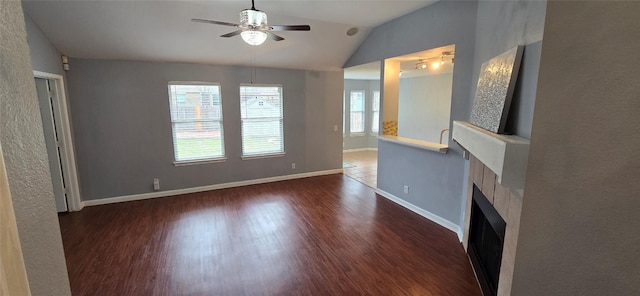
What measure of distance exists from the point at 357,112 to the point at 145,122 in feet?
19.7

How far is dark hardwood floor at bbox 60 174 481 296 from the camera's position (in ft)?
7.98

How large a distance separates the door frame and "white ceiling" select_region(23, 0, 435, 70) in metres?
0.52

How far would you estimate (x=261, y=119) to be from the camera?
537cm

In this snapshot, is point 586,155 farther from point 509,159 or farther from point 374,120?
point 374,120

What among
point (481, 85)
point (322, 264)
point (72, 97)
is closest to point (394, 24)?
point (481, 85)

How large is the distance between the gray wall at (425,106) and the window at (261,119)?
397 cm

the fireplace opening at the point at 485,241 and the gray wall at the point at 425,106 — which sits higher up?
the gray wall at the point at 425,106

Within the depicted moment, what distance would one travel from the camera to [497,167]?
55.1 inches

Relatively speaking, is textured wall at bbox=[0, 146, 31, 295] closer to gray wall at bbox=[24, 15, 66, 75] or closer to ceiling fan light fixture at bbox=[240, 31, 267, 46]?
ceiling fan light fixture at bbox=[240, 31, 267, 46]

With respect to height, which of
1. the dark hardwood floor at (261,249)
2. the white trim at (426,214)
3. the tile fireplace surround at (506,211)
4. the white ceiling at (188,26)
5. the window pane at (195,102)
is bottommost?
the dark hardwood floor at (261,249)

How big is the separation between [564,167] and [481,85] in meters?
1.47

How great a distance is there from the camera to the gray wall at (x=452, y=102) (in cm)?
315

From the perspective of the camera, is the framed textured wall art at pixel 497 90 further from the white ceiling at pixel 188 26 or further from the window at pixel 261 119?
the window at pixel 261 119

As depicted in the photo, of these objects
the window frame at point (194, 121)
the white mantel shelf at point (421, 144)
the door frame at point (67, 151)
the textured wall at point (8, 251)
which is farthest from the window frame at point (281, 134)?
the textured wall at point (8, 251)
